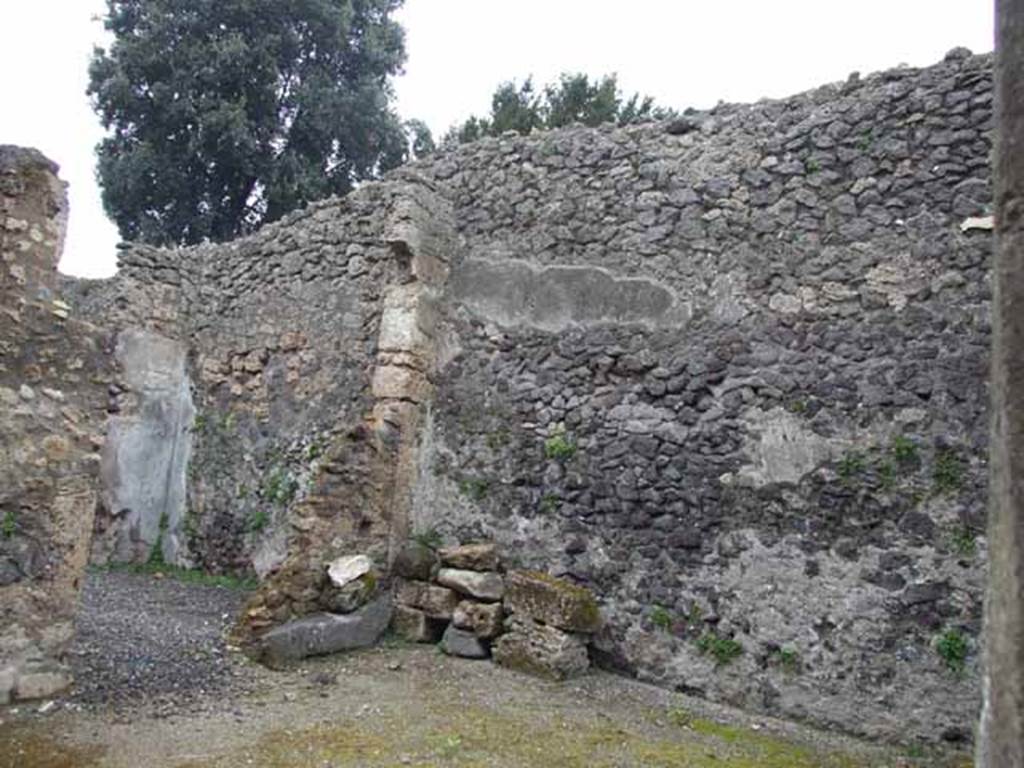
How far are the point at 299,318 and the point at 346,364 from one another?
38.7 inches

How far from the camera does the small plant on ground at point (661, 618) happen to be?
6208 mm

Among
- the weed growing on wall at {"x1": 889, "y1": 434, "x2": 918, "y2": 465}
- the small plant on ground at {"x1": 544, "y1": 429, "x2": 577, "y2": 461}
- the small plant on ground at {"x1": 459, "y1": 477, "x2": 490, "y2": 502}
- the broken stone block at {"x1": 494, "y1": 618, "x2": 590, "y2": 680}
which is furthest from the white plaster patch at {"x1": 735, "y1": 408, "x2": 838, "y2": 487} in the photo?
the small plant on ground at {"x1": 459, "y1": 477, "x2": 490, "y2": 502}

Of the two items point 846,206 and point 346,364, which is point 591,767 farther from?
point 346,364

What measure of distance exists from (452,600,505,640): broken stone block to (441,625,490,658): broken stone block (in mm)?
38

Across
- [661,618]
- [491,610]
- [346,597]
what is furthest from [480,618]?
[661,618]

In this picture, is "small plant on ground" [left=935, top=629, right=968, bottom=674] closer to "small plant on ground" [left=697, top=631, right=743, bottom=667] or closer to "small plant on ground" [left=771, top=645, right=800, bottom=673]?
"small plant on ground" [left=771, top=645, right=800, bottom=673]

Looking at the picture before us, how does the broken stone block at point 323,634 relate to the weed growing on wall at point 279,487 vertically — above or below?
below

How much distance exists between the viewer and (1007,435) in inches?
61.2

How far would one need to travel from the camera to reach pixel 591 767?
4516 millimetres

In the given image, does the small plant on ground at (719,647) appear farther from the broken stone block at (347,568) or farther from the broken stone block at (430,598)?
the broken stone block at (347,568)

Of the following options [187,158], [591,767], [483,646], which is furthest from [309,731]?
[187,158]

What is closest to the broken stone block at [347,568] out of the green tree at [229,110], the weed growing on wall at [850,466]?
the weed growing on wall at [850,466]

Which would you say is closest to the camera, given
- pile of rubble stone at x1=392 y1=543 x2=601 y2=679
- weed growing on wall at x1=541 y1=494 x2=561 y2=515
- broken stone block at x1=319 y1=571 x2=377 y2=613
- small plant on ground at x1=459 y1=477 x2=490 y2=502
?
pile of rubble stone at x1=392 y1=543 x2=601 y2=679

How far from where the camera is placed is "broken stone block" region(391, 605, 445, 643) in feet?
22.4
